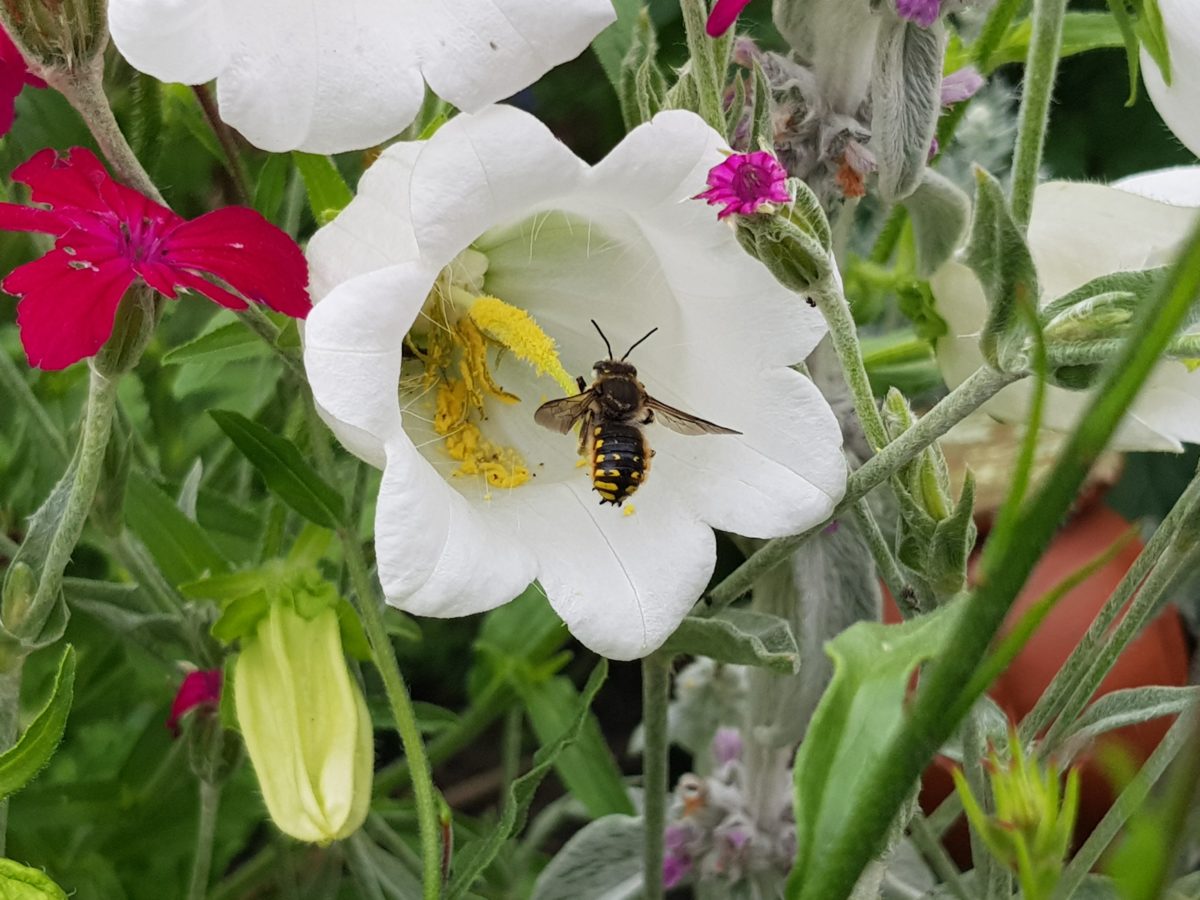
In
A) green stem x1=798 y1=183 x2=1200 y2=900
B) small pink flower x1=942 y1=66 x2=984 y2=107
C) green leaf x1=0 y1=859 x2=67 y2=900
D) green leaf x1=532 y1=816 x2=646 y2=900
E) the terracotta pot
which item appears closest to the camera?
green stem x1=798 y1=183 x2=1200 y2=900

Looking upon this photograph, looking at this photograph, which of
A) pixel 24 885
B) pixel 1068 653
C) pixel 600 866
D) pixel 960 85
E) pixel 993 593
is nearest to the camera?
pixel 993 593

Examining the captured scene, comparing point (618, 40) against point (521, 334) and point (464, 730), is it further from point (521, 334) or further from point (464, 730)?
point (464, 730)

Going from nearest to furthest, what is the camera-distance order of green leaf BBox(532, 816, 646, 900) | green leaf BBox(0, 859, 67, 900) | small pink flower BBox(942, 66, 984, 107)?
green leaf BBox(0, 859, 67, 900), small pink flower BBox(942, 66, 984, 107), green leaf BBox(532, 816, 646, 900)

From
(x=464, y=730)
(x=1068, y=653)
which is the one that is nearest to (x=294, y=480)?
(x=464, y=730)

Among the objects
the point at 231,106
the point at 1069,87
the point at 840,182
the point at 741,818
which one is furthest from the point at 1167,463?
the point at 231,106

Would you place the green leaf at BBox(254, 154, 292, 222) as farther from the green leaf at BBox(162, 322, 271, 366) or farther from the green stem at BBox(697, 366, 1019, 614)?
the green stem at BBox(697, 366, 1019, 614)

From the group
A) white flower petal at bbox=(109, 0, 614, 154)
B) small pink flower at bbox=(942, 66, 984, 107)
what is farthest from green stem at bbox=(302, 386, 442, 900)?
→ small pink flower at bbox=(942, 66, 984, 107)

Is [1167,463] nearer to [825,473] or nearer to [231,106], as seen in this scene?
[825,473]

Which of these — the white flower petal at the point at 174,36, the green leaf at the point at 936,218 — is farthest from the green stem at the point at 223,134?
the green leaf at the point at 936,218
